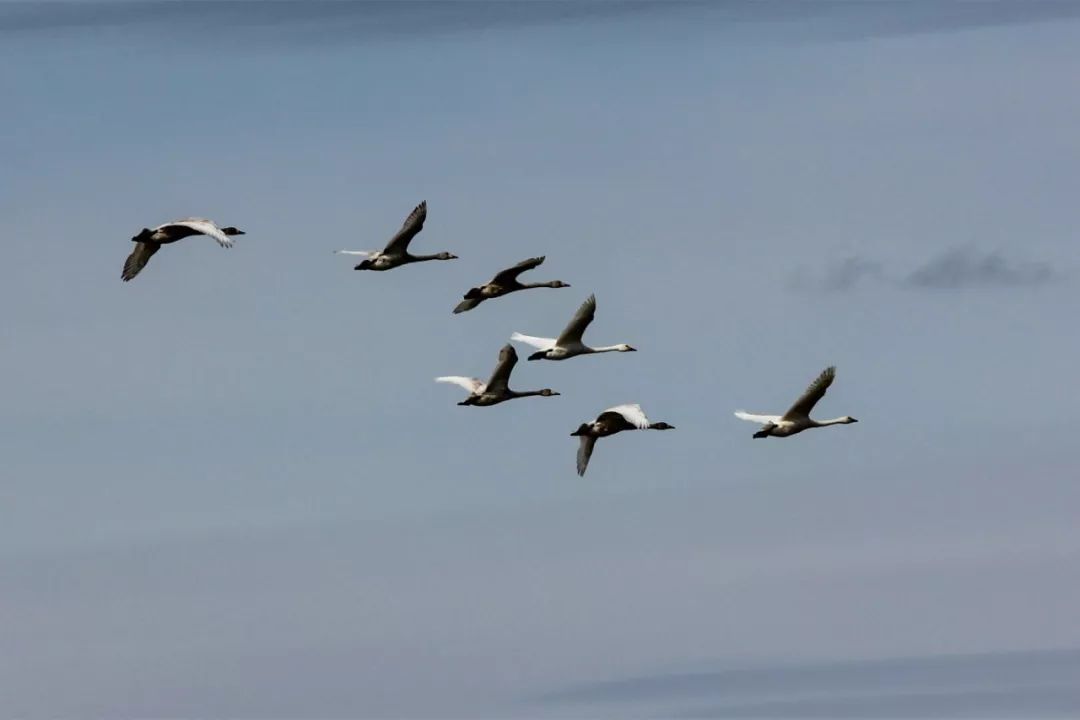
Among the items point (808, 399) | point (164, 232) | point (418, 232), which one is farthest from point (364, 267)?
point (808, 399)

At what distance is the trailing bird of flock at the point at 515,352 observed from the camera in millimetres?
110500

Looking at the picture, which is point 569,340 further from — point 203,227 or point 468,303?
point 203,227

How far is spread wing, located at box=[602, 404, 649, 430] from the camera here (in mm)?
111062

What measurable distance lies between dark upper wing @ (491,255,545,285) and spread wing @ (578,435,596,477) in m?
6.91

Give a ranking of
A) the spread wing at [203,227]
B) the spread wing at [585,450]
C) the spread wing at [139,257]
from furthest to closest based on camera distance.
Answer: the spread wing at [585,450] < the spread wing at [139,257] < the spread wing at [203,227]

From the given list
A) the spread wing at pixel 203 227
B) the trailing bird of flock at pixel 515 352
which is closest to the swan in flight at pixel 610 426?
the trailing bird of flock at pixel 515 352

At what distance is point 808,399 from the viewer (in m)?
113

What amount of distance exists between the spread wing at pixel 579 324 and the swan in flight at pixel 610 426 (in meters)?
3.72

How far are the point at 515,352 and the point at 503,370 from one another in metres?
1.33

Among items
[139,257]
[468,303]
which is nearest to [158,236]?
[139,257]

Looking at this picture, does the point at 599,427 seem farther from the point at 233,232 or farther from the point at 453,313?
the point at 233,232

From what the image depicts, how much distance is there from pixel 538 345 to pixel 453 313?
12.8 feet

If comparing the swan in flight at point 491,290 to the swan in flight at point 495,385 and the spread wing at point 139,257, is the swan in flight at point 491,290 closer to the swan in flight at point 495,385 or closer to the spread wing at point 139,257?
the swan in flight at point 495,385

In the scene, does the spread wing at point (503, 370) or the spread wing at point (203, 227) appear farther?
the spread wing at point (503, 370)
